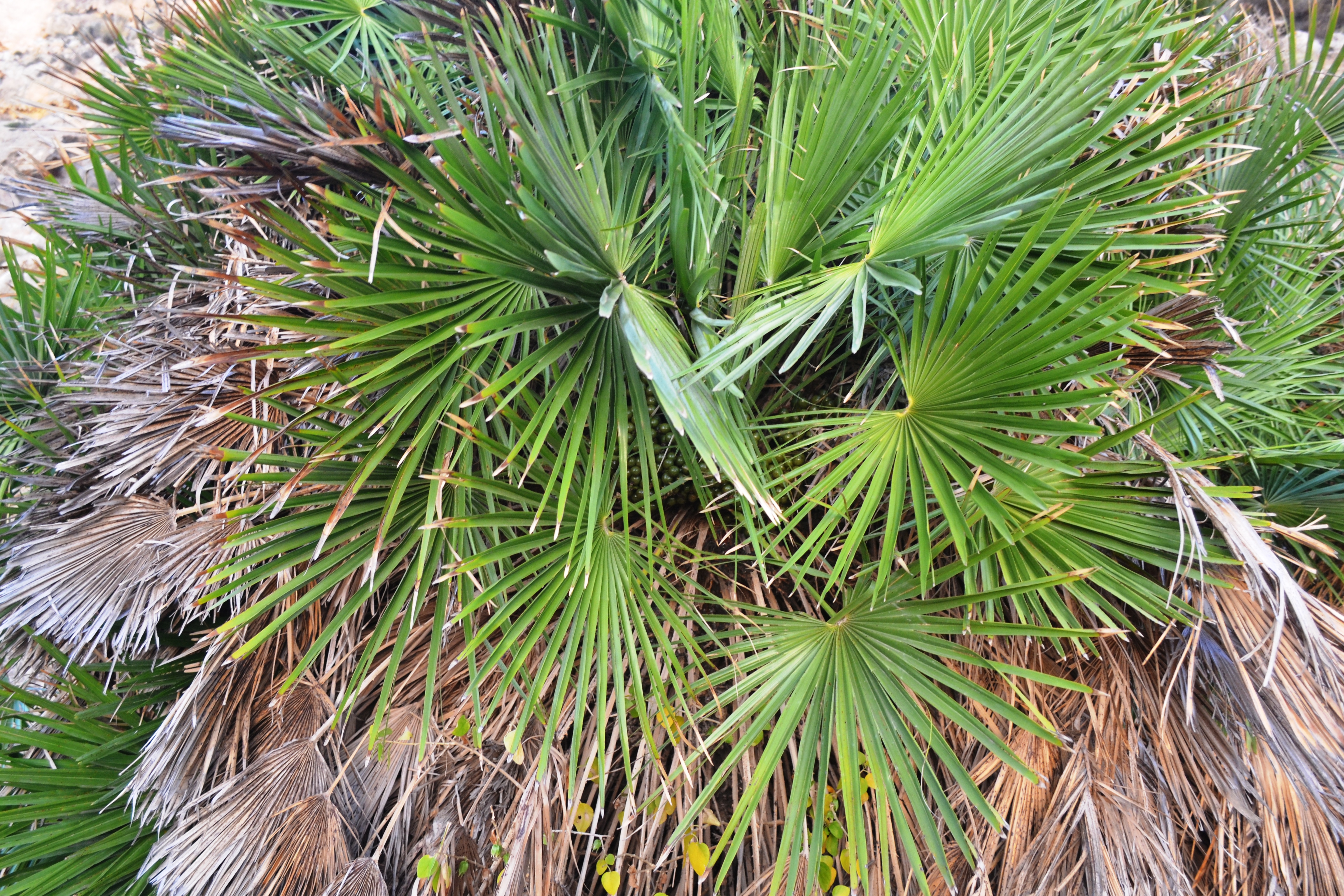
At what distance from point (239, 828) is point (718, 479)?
1213 mm

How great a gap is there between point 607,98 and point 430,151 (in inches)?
13.7

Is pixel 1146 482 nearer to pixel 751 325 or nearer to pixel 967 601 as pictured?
pixel 967 601

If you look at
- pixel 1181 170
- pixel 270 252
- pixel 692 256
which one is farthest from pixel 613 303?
pixel 1181 170

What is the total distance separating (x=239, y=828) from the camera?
139 centimetres

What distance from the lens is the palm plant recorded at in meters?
1.08

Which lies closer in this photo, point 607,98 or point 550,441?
point 607,98

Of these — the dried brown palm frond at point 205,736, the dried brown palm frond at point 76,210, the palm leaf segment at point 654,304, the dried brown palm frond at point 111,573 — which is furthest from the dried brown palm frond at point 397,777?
the dried brown palm frond at point 76,210

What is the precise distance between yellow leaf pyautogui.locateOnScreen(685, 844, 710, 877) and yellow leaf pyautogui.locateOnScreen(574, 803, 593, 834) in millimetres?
220

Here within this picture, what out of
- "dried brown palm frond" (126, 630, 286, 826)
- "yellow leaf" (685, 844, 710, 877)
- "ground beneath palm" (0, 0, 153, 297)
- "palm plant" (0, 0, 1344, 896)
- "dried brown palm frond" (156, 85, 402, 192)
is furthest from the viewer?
"ground beneath palm" (0, 0, 153, 297)

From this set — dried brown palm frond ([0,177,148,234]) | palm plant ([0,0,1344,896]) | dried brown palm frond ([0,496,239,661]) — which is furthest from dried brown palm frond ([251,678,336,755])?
dried brown palm frond ([0,177,148,234])

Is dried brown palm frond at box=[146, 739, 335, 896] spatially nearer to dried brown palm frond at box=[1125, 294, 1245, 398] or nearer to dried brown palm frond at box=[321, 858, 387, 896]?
dried brown palm frond at box=[321, 858, 387, 896]

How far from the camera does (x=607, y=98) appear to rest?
1312 mm

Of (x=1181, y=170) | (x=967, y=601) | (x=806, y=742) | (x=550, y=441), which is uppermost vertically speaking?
(x=1181, y=170)

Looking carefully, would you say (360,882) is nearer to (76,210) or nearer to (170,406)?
(170,406)
